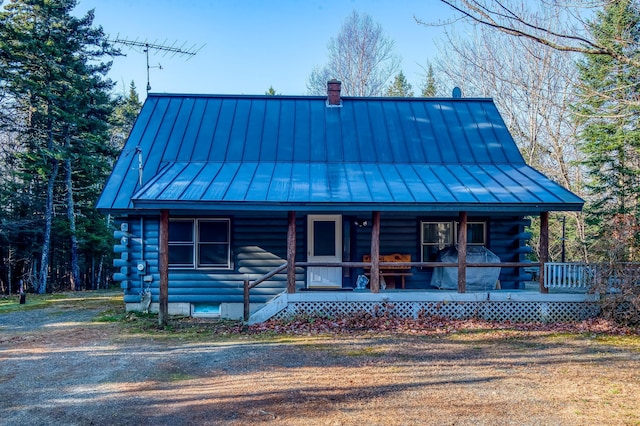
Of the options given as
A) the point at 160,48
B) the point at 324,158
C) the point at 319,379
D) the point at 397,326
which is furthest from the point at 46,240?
the point at 319,379

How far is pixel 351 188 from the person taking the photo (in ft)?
34.1

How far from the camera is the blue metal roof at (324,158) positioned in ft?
Result: 32.1

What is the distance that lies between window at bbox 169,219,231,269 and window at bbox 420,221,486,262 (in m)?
5.09

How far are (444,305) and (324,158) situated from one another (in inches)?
197

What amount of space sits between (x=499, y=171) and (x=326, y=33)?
64.1 ft

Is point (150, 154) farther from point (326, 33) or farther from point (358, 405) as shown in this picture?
point (326, 33)

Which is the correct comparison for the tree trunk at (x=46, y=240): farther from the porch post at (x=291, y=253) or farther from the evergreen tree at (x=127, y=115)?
the porch post at (x=291, y=253)

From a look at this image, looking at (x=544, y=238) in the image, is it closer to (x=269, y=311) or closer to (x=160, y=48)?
(x=269, y=311)

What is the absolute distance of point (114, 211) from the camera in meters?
10.7

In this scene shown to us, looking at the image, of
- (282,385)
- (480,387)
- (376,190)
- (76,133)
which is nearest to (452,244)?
(376,190)

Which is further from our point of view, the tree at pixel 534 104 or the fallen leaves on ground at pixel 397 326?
the tree at pixel 534 104

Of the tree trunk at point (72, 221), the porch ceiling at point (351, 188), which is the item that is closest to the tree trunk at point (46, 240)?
the tree trunk at point (72, 221)

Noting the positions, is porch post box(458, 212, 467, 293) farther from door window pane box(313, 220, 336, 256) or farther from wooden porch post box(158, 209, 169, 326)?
wooden porch post box(158, 209, 169, 326)

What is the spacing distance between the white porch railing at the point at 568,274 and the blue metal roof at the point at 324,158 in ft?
4.56
